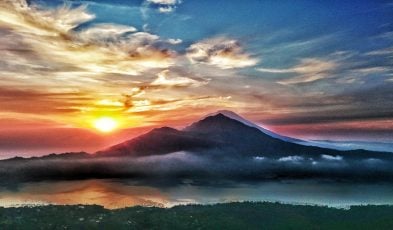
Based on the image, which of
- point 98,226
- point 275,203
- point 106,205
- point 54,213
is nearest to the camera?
point 98,226

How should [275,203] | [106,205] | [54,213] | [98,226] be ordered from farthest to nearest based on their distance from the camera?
1. [275,203]
2. [106,205]
3. [54,213]
4. [98,226]

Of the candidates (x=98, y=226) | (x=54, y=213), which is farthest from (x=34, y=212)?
(x=98, y=226)

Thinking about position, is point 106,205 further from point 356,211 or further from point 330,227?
point 356,211

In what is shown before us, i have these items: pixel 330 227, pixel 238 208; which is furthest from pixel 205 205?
pixel 330 227

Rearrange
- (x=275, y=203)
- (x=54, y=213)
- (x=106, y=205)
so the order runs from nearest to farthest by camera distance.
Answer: (x=54, y=213) < (x=106, y=205) < (x=275, y=203)

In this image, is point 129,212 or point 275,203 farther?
point 275,203

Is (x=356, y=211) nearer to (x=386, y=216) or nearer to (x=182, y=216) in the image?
(x=386, y=216)
